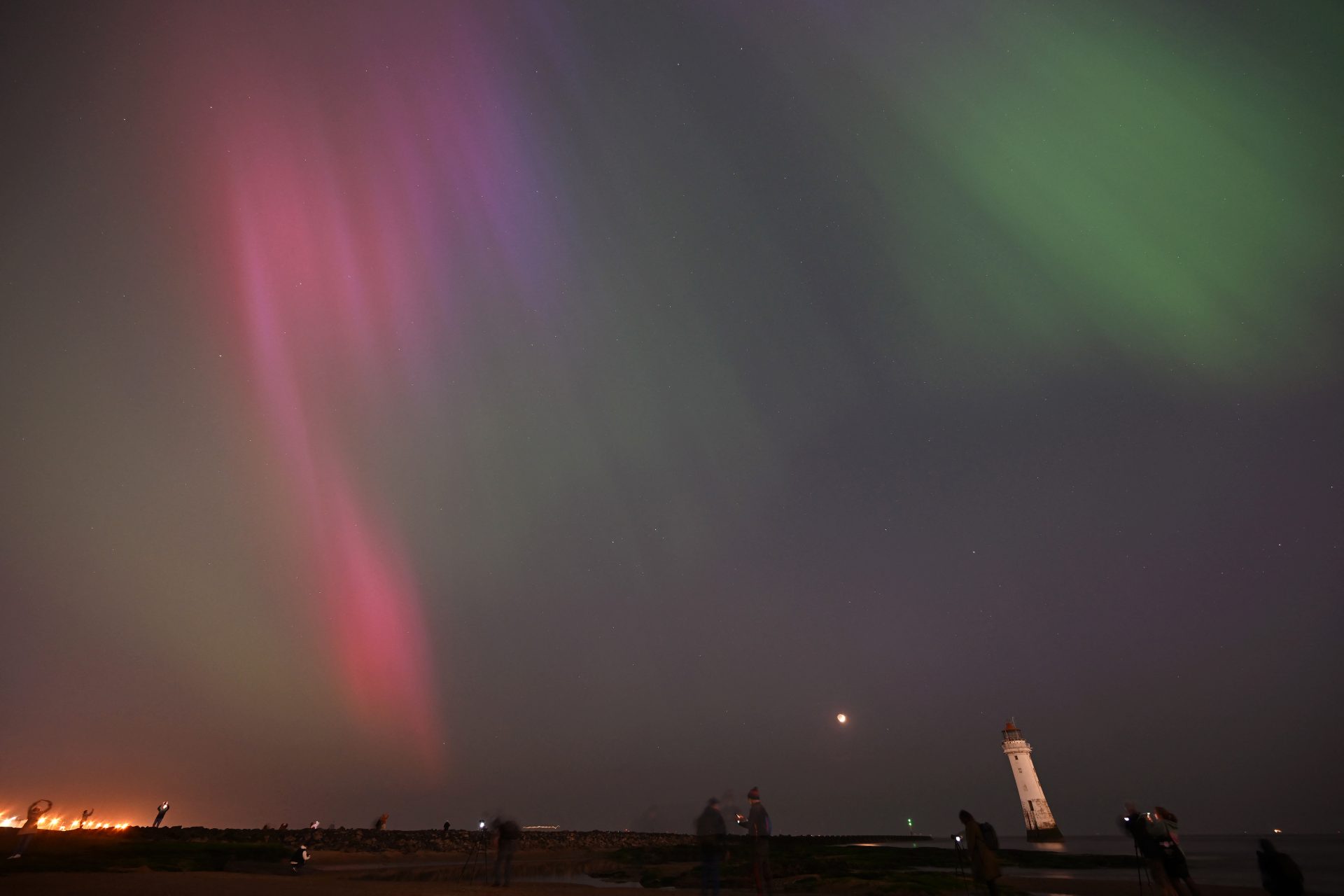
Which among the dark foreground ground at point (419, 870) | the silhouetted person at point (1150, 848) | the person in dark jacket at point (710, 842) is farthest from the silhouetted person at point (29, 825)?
the silhouetted person at point (1150, 848)

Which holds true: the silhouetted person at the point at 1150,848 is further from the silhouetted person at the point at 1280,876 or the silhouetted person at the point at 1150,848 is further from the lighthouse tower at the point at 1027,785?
the lighthouse tower at the point at 1027,785

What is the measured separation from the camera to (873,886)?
28906 millimetres

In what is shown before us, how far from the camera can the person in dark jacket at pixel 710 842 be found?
59.8ft

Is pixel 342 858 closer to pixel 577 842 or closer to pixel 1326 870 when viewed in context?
pixel 577 842

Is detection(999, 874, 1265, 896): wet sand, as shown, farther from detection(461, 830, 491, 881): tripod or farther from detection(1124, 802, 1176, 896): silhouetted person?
detection(461, 830, 491, 881): tripod

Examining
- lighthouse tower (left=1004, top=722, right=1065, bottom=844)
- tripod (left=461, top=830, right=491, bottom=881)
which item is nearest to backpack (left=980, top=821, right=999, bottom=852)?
tripod (left=461, top=830, right=491, bottom=881)

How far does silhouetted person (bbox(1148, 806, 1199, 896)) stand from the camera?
1783 centimetres

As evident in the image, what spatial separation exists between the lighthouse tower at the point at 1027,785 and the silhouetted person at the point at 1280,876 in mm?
76136

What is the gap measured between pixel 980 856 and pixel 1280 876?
6048 mm

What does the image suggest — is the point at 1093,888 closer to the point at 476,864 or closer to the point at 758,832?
the point at 758,832

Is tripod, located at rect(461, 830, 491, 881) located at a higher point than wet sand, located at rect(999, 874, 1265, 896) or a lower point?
higher

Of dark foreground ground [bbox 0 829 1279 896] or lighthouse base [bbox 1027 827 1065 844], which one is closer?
dark foreground ground [bbox 0 829 1279 896]

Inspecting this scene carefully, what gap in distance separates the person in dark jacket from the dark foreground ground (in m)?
7.07

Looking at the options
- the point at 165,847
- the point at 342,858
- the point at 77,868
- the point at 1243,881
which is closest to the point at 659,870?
the point at 342,858
